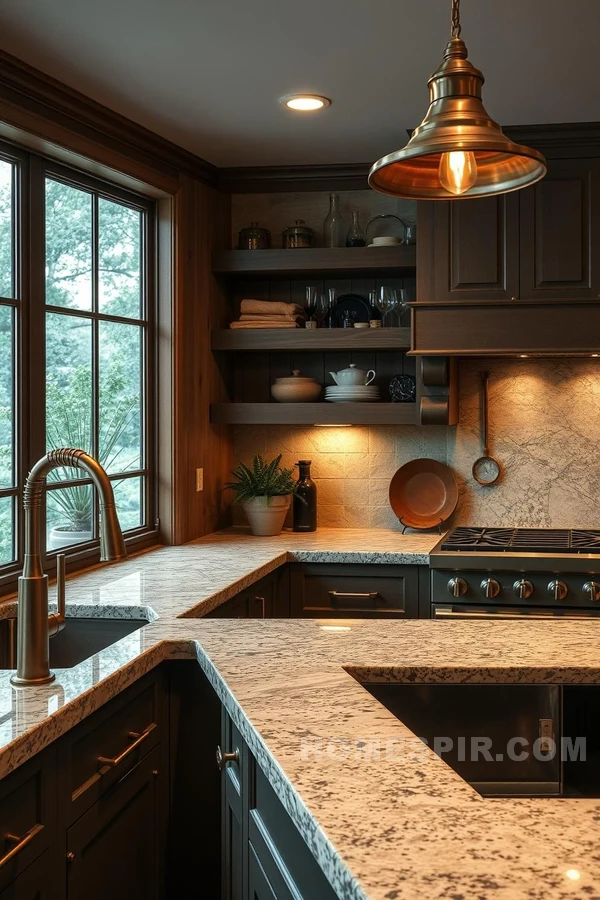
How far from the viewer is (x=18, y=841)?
60.4 inches

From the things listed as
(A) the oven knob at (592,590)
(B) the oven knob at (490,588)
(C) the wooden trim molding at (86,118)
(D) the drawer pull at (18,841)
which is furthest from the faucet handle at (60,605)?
(A) the oven knob at (592,590)

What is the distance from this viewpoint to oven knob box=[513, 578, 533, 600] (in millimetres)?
3256

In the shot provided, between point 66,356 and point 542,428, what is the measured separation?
6.72 feet

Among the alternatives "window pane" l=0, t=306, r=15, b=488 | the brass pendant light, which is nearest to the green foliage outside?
"window pane" l=0, t=306, r=15, b=488

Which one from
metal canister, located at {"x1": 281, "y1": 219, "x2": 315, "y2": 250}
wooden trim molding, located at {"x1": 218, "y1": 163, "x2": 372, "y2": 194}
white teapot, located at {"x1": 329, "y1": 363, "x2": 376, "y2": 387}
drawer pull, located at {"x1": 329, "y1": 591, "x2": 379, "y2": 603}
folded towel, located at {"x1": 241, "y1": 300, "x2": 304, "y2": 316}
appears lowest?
drawer pull, located at {"x1": 329, "y1": 591, "x2": 379, "y2": 603}

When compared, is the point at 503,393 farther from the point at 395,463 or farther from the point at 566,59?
the point at 566,59

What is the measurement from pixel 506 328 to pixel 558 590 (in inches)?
39.7

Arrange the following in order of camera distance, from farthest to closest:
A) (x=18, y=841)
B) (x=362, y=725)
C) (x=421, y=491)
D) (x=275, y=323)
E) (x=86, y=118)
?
(x=421, y=491)
(x=275, y=323)
(x=86, y=118)
(x=18, y=841)
(x=362, y=725)

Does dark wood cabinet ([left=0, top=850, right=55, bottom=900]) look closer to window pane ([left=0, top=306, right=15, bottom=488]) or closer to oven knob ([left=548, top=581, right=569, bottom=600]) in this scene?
window pane ([left=0, top=306, right=15, bottom=488])

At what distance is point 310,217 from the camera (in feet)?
13.5

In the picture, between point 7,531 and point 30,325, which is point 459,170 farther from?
point 7,531

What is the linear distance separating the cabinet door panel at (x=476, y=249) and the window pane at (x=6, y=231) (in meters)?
1.57

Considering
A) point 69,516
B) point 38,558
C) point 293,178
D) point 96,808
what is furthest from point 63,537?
point 293,178

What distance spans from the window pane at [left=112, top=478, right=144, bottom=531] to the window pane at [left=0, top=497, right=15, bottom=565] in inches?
27.0
